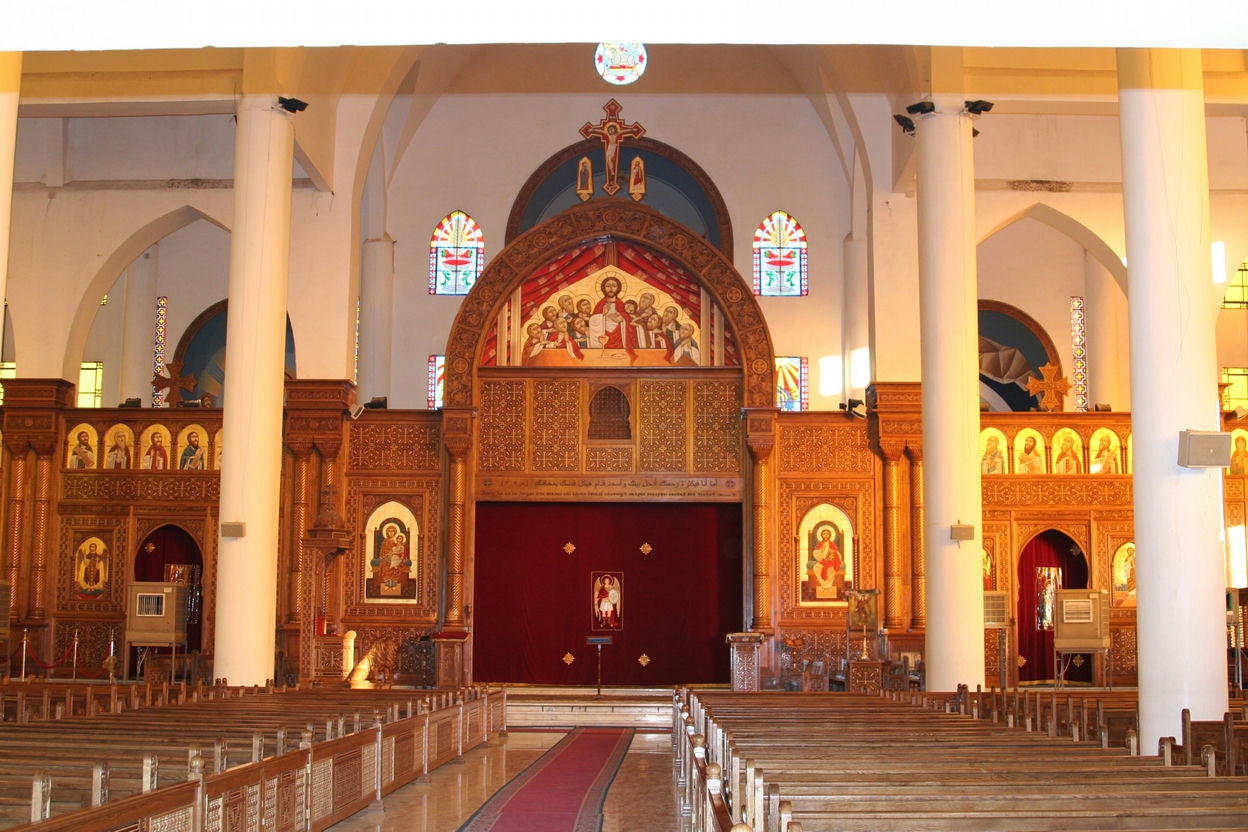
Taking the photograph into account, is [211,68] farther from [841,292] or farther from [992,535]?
[992,535]

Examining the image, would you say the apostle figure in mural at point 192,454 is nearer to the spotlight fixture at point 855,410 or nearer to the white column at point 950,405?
the spotlight fixture at point 855,410

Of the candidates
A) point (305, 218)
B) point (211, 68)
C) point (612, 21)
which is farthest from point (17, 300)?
point (612, 21)

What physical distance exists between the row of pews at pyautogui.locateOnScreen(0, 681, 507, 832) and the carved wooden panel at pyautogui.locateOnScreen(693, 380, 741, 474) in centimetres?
679

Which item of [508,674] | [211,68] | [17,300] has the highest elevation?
[211,68]

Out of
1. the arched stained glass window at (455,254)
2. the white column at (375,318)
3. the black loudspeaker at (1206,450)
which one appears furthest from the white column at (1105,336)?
the black loudspeaker at (1206,450)

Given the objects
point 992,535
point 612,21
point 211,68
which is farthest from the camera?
point 992,535

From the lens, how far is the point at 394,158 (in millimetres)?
20906

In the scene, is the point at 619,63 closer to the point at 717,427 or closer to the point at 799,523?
the point at 717,427

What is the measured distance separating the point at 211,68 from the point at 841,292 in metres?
10.2

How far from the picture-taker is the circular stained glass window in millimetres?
21016

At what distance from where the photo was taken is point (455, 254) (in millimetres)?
21125

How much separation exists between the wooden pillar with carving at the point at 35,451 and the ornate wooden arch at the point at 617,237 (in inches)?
222

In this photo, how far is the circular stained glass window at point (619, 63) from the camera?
68.9 feet

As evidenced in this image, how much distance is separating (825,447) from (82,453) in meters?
10.7
